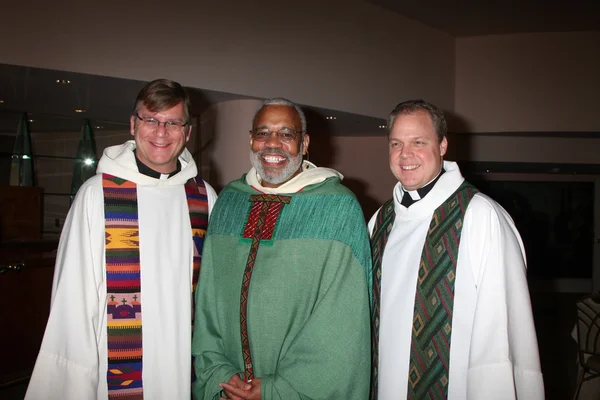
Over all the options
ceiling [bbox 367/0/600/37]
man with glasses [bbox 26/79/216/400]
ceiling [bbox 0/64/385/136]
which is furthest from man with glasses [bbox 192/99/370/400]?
ceiling [bbox 367/0/600/37]

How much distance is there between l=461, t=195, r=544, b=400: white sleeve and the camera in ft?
6.43

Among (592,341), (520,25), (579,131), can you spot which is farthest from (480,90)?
(592,341)

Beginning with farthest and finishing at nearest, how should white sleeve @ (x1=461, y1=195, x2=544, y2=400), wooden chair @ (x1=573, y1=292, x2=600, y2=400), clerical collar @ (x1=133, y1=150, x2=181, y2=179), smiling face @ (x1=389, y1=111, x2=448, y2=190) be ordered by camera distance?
wooden chair @ (x1=573, y1=292, x2=600, y2=400) < clerical collar @ (x1=133, y1=150, x2=181, y2=179) < smiling face @ (x1=389, y1=111, x2=448, y2=190) < white sleeve @ (x1=461, y1=195, x2=544, y2=400)

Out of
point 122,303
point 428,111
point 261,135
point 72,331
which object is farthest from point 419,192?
point 72,331

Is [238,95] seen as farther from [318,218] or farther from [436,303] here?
[436,303]

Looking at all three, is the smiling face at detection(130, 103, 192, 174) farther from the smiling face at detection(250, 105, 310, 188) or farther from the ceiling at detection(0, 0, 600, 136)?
the ceiling at detection(0, 0, 600, 136)

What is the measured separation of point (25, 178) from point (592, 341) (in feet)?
26.1

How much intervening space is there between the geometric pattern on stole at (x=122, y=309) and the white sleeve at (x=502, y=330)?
1.42m

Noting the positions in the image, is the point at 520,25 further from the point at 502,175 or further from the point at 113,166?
the point at 113,166

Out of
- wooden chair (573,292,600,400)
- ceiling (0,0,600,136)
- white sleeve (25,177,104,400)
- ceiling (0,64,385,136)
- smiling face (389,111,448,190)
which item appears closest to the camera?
white sleeve (25,177,104,400)

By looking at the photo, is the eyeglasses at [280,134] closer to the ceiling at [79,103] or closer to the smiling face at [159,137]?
the smiling face at [159,137]

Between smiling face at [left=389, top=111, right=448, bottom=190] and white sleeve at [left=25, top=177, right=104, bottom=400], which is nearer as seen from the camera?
white sleeve at [left=25, top=177, right=104, bottom=400]

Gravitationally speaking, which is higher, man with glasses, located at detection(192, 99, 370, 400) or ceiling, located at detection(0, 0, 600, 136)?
ceiling, located at detection(0, 0, 600, 136)

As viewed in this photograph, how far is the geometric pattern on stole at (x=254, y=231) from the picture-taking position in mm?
2154
